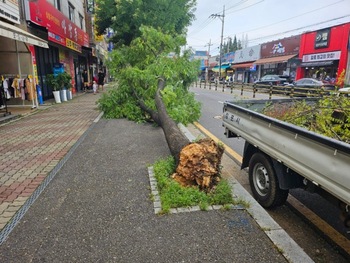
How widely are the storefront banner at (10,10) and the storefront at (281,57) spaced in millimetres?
27329

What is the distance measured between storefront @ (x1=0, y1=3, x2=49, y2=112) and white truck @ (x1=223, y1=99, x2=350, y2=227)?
365 inches

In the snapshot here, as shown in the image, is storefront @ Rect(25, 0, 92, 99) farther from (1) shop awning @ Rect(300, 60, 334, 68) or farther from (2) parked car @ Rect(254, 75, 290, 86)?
(1) shop awning @ Rect(300, 60, 334, 68)

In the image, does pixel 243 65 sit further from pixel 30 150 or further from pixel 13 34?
pixel 30 150

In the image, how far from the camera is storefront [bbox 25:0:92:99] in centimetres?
1269

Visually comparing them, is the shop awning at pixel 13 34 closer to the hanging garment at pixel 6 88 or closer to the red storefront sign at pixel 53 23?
the hanging garment at pixel 6 88

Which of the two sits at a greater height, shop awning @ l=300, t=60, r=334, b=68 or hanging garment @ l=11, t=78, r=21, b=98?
shop awning @ l=300, t=60, r=334, b=68

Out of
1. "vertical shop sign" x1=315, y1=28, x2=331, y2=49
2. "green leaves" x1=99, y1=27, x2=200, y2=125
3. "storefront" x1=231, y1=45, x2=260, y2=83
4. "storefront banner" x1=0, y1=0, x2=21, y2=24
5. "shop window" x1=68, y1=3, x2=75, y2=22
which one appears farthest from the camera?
"storefront" x1=231, y1=45, x2=260, y2=83

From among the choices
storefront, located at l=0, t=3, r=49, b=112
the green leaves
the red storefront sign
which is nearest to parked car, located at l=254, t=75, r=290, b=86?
the red storefront sign

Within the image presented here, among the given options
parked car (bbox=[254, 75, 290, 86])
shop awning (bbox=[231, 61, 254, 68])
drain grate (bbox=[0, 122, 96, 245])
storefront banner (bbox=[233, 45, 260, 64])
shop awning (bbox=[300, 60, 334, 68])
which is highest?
storefront banner (bbox=[233, 45, 260, 64])

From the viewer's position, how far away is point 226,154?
19.9ft

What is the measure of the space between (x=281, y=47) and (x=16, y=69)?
3064cm

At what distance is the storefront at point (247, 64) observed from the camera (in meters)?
39.9

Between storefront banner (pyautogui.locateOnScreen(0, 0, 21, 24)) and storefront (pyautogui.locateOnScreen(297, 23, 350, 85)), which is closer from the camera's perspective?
storefront banner (pyautogui.locateOnScreen(0, 0, 21, 24))

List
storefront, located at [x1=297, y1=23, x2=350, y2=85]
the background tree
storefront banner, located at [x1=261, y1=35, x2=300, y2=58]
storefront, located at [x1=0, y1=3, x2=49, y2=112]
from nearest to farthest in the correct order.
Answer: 1. storefront, located at [x1=0, y1=3, x2=49, y2=112]
2. the background tree
3. storefront, located at [x1=297, y1=23, x2=350, y2=85]
4. storefront banner, located at [x1=261, y1=35, x2=300, y2=58]
